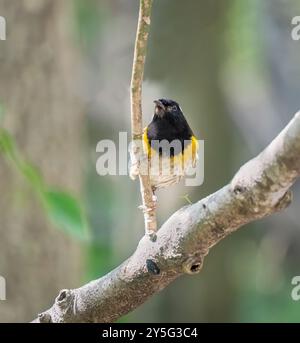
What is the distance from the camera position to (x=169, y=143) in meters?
2.61

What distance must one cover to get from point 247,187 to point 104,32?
6.73 m

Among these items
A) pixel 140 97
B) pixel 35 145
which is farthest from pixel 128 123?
pixel 140 97

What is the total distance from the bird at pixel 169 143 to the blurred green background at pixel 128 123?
115 cm

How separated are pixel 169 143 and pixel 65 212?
72cm

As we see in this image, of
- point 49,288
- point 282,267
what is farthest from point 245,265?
point 49,288

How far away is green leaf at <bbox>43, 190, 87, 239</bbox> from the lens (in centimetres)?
194

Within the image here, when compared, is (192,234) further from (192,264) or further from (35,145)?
(35,145)

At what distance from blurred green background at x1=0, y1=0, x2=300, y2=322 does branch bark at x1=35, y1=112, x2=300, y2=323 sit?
73.0 inches

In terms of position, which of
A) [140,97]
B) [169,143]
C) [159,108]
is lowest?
[140,97]
